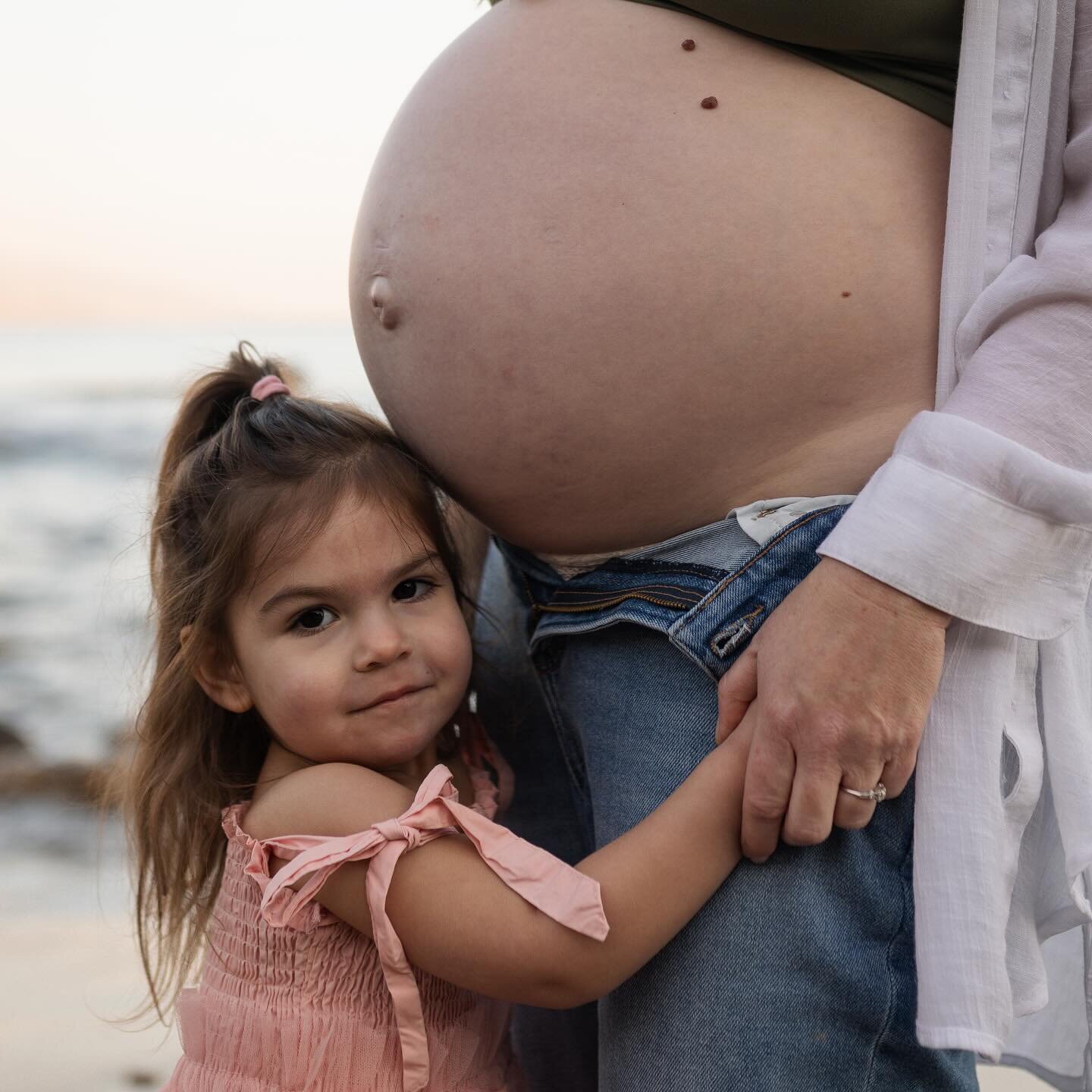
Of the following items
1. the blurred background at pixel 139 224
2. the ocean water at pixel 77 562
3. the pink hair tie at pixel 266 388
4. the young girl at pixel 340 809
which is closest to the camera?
the young girl at pixel 340 809

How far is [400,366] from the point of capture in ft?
3.55

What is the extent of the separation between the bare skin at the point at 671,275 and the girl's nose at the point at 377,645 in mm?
171

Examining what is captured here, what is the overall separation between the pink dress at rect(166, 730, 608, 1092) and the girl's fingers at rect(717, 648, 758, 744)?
6.8 inches

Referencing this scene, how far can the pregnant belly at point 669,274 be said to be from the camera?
36.9 inches

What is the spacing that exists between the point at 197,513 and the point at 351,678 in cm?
28

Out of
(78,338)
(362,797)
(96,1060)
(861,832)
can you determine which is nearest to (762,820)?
(861,832)

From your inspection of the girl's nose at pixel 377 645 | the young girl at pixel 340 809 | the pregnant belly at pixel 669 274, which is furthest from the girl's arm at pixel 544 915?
the pregnant belly at pixel 669 274

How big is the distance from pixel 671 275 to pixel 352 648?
0.45 meters

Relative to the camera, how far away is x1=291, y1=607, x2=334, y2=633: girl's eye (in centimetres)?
107

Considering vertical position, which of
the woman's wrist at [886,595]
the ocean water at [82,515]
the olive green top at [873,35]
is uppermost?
the olive green top at [873,35]

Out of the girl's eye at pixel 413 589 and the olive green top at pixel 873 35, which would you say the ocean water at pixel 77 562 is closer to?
the girl's eye at pixel 413 589

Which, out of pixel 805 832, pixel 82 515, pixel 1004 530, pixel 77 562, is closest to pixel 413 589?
pixel 805 832

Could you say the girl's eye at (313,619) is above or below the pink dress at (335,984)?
above

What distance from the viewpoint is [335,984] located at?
40.4 inches
